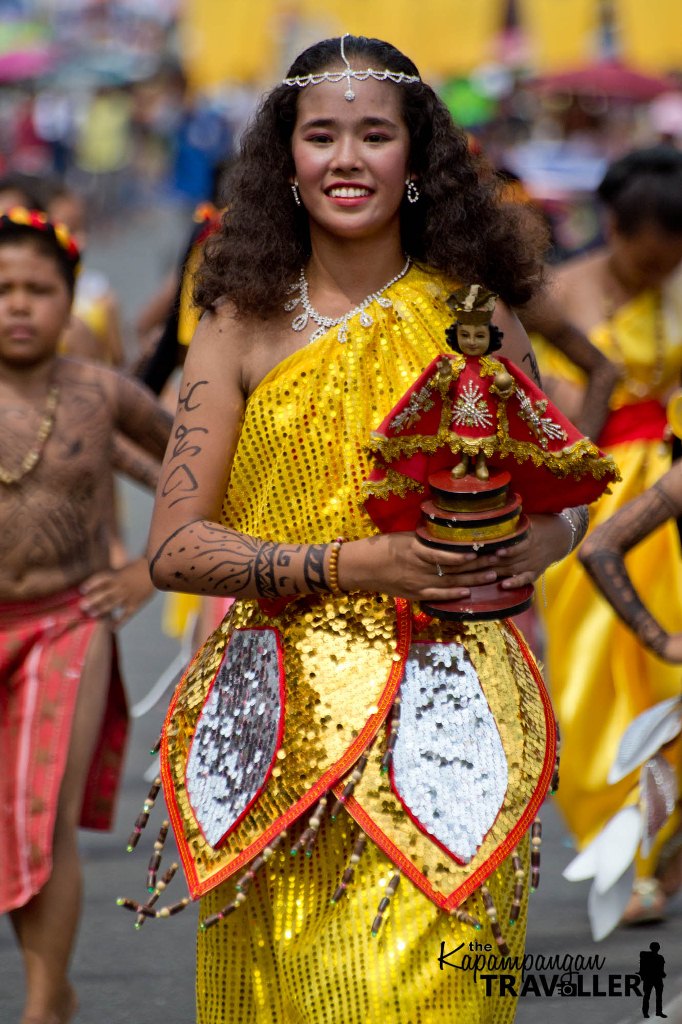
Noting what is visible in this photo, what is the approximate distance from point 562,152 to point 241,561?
A: 771 inches

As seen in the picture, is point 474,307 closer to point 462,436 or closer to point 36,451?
point 462,436

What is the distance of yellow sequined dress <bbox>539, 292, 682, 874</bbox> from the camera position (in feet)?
19.3

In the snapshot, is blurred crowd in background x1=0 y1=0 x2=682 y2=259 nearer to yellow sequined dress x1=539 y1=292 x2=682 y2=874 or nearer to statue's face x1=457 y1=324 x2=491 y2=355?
yellow sequined dress x1=539 y1=292 x2=682 y2=874

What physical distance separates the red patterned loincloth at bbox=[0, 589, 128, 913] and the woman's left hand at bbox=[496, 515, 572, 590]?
166 centimetres

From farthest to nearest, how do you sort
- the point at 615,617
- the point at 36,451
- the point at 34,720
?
the point at 615,617
the point at 36,451
the point at 34,720

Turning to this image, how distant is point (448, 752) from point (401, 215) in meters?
0.94

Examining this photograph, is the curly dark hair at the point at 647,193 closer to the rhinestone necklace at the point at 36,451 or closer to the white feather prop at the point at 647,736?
the white feather prop at the point at 647,736

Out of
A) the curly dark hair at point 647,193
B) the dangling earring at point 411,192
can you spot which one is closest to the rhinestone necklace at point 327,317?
the dangling earring at point 411,192

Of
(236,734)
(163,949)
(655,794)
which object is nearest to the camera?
(236,734)

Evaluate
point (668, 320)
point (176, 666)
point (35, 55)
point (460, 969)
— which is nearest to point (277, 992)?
point (460, 969)

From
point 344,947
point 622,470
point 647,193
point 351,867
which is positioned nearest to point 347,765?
point 351,867

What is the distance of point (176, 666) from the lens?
808cm

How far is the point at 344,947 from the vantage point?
3098 mm

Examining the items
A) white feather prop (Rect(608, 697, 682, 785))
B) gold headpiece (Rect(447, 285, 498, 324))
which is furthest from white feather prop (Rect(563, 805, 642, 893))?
gold headpiece (Rect(447, 285, 498, 324))
